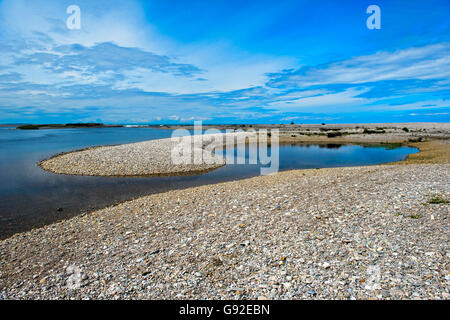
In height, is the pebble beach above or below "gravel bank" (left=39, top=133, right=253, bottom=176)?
below

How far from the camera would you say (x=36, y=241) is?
9438 mm

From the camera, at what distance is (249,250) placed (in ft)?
24.9

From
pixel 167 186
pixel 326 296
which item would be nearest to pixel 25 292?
pixel 326 296

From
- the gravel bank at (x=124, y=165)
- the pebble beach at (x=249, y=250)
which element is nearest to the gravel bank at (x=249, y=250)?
the pebble beach at (x=249, y=250)

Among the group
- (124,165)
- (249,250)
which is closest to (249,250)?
(249,250)

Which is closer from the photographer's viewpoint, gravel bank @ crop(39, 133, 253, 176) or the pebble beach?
the pebble beach

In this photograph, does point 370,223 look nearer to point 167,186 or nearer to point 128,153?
point 167,186

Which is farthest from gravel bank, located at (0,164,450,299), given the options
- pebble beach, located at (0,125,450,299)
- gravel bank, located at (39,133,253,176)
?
gravel bank, located at (39,133,253,176)

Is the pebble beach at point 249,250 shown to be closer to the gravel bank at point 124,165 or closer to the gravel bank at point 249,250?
the gravel bank at point 249,250

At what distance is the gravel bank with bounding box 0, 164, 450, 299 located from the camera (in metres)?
5.84

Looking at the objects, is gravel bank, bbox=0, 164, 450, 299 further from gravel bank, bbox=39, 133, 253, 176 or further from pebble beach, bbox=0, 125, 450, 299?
gravel bank, bbox=39, 133, 253, 176

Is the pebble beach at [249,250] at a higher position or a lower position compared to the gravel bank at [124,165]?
lower

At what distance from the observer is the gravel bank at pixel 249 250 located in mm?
5840
